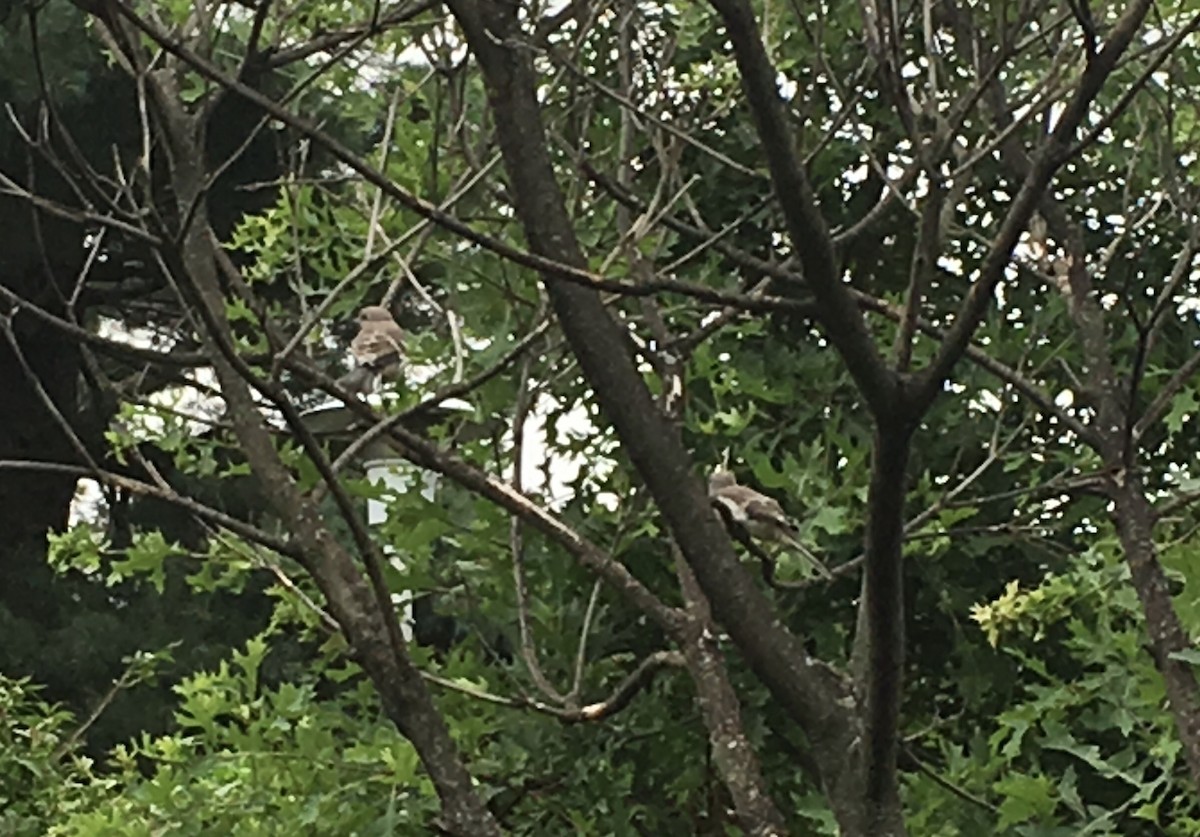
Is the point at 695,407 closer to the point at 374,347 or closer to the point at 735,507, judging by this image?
the point at 374,347

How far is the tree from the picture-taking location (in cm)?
186

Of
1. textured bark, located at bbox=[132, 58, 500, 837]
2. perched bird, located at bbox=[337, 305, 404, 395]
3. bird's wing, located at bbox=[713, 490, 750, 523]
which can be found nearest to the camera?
textured bark, located at bbox=[132, 58, 500, 837]

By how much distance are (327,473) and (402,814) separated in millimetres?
1233

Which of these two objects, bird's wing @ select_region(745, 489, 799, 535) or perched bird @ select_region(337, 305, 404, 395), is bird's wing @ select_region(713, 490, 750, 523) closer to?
bird's wing @ select_region(745, 489, 799, 535)

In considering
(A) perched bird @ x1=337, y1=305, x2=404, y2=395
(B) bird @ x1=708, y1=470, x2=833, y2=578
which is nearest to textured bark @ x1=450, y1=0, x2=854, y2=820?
(B) bird @ x1=708, y1=470, x2=833, y2=578

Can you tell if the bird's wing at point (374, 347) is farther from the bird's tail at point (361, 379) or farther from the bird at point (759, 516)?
the bird at point (759, 516)

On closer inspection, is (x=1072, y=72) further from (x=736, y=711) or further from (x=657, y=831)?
(x=657, y=831)

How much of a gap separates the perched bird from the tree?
3.0 inches

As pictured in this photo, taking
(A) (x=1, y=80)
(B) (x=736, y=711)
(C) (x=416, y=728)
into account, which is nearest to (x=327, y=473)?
(C) (x=416, y=728)

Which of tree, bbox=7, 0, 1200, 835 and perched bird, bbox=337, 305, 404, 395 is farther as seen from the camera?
perched bird, bbox=337, 305, 404, 395

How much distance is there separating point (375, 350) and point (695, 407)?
34.3 inches

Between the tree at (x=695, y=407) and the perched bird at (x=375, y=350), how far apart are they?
0.25 feet

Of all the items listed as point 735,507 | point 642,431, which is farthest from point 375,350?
point 642,431

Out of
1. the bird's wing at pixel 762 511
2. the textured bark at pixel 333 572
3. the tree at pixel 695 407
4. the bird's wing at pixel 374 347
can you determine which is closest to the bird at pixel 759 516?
the bird's wing at pixel 762 511
